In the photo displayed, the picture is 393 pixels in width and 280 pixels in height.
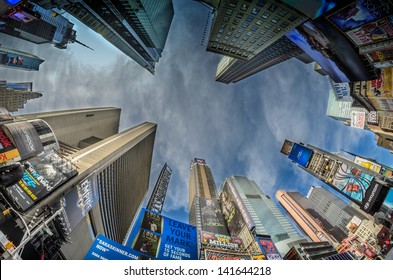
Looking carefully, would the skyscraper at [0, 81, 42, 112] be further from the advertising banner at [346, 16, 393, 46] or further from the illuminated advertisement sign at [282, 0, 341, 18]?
the advertising banner at [346, 16, 393, 46]

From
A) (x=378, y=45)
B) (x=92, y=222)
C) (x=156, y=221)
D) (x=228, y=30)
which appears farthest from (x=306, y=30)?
(x=92, y=222)

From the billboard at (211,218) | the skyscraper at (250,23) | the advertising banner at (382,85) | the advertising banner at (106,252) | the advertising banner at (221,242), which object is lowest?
the billboard at (211,218)

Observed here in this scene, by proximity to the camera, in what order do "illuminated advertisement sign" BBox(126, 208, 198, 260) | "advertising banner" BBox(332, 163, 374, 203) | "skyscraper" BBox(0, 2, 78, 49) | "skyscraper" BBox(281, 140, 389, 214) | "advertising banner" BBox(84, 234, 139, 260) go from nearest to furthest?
"advertising banner" BBox(84, 234, 139, 260) < "illuminated advertisement sign" BBox(126, 208, 198, 260) < "skyscraper" BBox(281, 140, 389, 214) < "advertising banner" BBox(332, 163, 374, 203) < "skyscraper" BBox(0, 2, 78, 49)

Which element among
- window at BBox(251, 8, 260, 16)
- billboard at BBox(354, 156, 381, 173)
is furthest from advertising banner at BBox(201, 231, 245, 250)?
billboard at BBox(354, 156, 381, 173)

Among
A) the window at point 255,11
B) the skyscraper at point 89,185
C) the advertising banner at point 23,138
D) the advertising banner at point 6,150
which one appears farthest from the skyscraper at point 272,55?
the advertising banner at point 6,150

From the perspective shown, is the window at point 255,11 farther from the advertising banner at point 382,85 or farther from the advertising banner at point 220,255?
the advertising banner at point 220,255

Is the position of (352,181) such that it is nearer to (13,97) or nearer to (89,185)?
(89,185)
